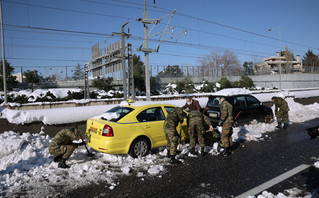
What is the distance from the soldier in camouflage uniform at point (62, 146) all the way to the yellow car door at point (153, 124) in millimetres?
1736

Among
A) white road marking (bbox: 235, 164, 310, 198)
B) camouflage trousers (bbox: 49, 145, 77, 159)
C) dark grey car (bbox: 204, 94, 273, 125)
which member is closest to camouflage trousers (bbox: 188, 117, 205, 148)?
white road marking (bbox: 235, 164, 310, 198)

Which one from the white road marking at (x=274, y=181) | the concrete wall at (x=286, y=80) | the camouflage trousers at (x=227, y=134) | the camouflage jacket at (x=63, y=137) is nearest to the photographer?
the white road marking at (x=274, y=181)

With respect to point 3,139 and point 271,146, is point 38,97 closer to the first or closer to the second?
point 3,139

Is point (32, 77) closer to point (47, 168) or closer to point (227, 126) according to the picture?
point (47, 168)

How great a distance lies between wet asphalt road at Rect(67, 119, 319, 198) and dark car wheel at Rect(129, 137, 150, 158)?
93 centimetres

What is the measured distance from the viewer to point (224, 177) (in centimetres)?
490

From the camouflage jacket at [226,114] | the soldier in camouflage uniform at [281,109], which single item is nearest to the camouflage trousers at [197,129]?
the camouflage jacket at [226,114]

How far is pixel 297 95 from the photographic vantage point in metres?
20.2

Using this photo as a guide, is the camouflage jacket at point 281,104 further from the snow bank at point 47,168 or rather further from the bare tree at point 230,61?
the bare tree at point 230,61

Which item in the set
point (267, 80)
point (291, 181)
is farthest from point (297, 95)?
point (267, 80)

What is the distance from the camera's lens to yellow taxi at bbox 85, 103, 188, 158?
5.59 meters

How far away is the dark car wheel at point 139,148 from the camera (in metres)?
5.91

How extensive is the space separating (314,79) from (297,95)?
32.1 metres

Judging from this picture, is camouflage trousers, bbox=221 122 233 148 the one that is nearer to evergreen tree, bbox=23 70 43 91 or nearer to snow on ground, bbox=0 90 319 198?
snow on ground, bbox=0 90 319 198
